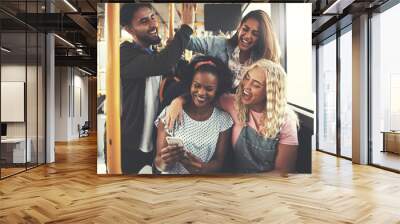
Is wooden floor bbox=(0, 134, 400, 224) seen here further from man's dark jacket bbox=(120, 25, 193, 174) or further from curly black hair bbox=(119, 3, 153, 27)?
curly black hair bbox=(119, 3, 153, 27)

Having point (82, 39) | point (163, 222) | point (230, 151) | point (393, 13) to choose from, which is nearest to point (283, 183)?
point (230, 151)

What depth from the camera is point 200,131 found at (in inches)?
253

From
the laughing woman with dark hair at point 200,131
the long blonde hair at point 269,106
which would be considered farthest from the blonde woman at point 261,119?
the laughing woman with dark hair at point 200,131

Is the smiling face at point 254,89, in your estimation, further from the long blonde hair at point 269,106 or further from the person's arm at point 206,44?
the person's arm at point 206,44

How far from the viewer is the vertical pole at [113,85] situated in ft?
21.1

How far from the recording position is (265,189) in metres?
5.45

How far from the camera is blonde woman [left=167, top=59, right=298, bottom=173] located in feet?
21.0

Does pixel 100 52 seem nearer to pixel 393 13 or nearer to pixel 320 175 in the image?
pixel 320 175

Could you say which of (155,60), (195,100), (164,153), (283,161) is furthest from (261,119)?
(155,60)

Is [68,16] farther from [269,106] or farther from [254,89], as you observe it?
[269,106]

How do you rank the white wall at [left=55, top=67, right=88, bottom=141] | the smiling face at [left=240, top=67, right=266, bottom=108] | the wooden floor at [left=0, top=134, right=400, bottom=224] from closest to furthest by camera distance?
the wooden floor at [left=0, top=134, right=400, bottom=224] → the smiling face at [left=240, top=67, right=266, bottom=108] → the white wall at [left=55, top=67, right=88, bottom=141]

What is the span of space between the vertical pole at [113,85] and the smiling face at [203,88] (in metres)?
1.28

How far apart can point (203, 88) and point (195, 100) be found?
24 cm

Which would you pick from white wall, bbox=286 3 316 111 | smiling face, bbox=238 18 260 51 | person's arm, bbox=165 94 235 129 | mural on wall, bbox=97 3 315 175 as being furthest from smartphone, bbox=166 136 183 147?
white wall, bbox=286 3 316 111
